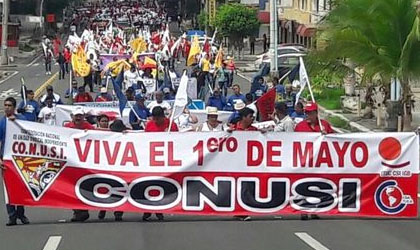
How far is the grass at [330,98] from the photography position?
125 feet

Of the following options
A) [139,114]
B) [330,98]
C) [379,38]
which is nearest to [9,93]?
[330,98]

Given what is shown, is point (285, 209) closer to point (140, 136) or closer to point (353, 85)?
point (140, 136)

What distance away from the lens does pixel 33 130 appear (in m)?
14.2

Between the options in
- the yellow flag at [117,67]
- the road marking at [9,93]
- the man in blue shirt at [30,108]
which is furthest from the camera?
the road marking at [9,93]


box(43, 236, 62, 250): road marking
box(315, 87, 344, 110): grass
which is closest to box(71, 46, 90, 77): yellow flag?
box(315, 87, 344, 110): grass

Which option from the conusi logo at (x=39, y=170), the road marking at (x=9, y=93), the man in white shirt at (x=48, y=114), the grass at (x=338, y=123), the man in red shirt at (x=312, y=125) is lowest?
the road marking at (x=9, y=93)

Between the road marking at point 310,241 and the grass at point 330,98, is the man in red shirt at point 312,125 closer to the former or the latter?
the road marking at point 310,241

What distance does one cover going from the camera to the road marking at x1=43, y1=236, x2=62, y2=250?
12594mm

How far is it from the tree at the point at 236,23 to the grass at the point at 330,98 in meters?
32.1

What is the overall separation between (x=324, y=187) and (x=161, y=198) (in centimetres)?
227

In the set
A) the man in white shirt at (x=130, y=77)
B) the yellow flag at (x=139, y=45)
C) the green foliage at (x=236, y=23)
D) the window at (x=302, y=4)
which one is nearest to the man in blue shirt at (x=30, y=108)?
the man in white shirt at (x=130, y=77)

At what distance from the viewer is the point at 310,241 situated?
1298 cm

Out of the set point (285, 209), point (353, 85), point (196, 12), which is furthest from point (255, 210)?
point (196, 12)

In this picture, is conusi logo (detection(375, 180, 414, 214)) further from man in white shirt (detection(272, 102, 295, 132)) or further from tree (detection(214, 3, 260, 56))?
tree (detection(214, 3, 260, 56))
